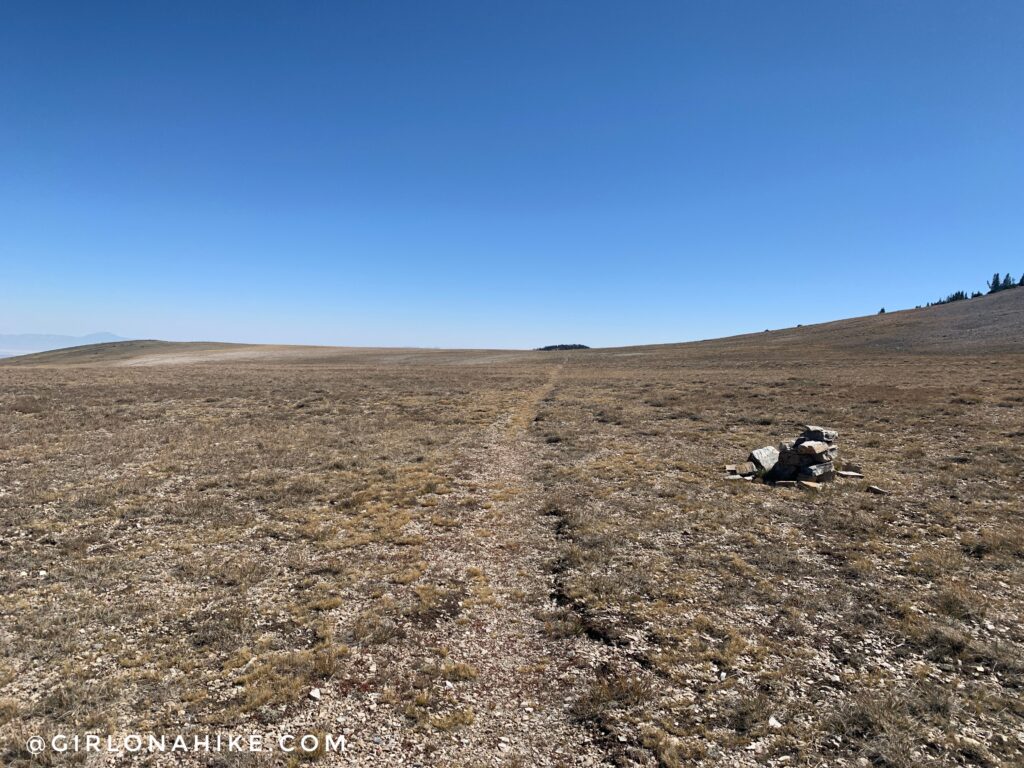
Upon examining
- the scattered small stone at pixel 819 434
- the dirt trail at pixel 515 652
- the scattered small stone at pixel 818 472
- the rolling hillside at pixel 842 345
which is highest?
the rolling hillside at pixel 842 345

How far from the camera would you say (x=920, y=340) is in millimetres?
74062

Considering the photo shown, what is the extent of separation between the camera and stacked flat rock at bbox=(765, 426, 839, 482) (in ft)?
53.1

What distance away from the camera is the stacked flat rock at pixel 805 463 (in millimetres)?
16172

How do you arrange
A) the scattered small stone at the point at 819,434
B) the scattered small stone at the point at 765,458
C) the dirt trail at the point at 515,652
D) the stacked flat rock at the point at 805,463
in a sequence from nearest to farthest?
1. the dirt trail at the point at 515,652
2. the stacked flat rock at the point at 805,463
3. the scattered small stone at the point at 765,458
4. the scattered small stone at the point at 819,434

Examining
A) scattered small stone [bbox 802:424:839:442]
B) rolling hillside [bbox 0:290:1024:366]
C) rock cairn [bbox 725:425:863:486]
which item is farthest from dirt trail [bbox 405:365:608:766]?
rolling hillside [bbox 0:290:1024:366]

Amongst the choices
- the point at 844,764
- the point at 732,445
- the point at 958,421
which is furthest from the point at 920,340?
the point at 844,764

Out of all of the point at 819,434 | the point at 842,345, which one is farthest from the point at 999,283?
the point at 819,434

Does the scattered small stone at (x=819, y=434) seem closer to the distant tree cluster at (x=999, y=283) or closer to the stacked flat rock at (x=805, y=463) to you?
the stacked flat rock at (x=805, y=463)

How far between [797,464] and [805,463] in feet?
0.82

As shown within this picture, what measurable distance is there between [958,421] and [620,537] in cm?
2341

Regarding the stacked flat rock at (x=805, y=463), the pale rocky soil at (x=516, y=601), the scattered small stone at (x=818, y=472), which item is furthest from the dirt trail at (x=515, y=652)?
the scattered small stone at (x=818, y=472)

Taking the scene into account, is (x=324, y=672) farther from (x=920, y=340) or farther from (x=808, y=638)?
(x=920, y=340)

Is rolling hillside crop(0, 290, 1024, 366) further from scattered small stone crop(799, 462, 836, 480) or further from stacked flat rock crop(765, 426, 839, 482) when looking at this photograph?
scattered small stone crop(799, 462, 836, 480)

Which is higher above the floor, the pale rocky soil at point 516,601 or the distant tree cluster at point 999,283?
the distant tree cluster at point 999,283
